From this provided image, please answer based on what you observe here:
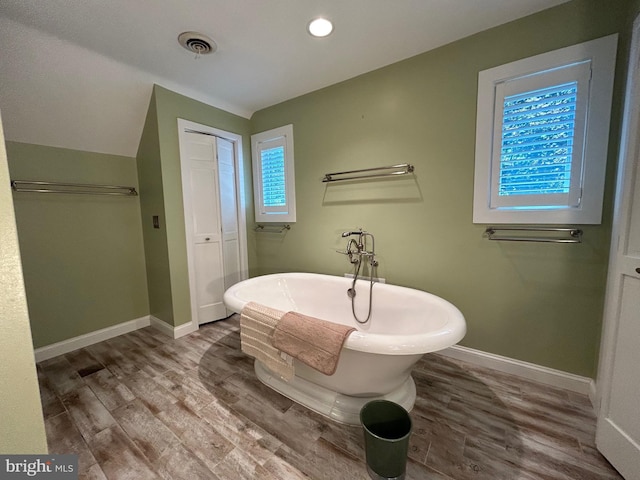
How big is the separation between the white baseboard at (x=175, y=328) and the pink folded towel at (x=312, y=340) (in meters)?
1.54

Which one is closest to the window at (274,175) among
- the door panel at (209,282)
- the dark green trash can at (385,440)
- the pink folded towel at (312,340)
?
the door panel at (209,282)

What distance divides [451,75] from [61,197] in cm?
334

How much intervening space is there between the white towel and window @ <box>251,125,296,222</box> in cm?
136

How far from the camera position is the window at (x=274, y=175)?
2.64 metres

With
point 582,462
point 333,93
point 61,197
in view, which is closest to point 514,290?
point 582,462

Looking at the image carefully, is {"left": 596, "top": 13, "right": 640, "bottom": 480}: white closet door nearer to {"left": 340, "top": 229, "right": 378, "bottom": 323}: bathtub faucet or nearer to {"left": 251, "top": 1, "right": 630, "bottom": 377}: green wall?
{"left": 251, "top": 1, "right": 630, "bottom": 377}: green wall

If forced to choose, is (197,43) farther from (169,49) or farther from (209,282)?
(209,282)

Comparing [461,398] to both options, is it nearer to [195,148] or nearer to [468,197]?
[468,197]

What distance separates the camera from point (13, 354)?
1.80 ft

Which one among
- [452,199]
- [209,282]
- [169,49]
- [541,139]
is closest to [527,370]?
[452,199]

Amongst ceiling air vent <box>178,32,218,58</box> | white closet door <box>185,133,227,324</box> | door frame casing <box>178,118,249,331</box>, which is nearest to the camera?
ceiling air vent <box>178,32,218,58</box>

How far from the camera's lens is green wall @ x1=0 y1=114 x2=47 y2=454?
0.53 m

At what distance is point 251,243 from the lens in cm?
307

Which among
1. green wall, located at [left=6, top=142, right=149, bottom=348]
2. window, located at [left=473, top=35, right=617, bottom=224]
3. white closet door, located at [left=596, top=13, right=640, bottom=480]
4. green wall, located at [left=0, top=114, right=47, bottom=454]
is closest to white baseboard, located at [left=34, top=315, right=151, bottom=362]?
green wall, located at [left=6, top=142, right=149, bottom=348]
